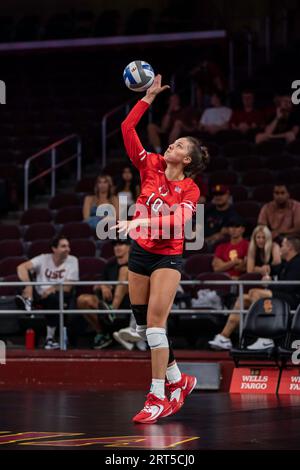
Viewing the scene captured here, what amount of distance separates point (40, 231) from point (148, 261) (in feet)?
23.3

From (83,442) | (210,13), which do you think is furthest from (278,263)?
(210,13)

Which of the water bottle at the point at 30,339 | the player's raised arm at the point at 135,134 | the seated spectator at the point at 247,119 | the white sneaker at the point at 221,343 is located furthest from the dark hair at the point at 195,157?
the seated spectator at the point at 247,119

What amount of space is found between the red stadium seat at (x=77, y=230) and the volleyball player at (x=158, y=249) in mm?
6399

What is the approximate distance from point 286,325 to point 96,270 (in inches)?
135

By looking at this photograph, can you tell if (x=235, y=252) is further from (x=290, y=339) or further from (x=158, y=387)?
(x=158, y=387)

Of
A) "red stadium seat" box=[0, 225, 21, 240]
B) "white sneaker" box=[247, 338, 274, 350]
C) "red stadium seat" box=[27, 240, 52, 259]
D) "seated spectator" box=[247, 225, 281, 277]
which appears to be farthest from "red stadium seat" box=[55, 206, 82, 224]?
"white sneaker" box=[247, 338, 274, 350]

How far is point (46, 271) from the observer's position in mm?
14430

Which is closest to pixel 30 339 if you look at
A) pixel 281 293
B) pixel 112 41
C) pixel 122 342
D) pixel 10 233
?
pixel 122 342

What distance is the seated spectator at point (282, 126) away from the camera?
17.8m

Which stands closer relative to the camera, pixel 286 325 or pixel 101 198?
pixel 286 325

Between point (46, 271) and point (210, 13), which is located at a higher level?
point (210, 13)

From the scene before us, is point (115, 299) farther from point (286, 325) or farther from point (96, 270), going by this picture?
point (286, 325)

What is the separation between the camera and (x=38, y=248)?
15609 millimetres

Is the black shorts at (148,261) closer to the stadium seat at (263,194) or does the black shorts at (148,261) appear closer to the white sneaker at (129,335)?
the white sneaker at (129,335)
